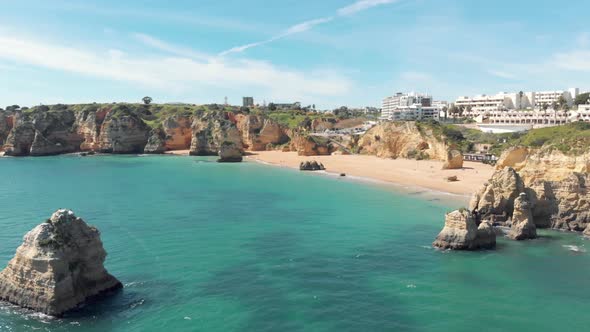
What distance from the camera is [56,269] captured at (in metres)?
25.1

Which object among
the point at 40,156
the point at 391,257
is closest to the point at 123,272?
the point at 391,257

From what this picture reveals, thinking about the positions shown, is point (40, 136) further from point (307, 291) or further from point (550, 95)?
point (550, 95)

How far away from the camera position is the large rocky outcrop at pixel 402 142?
96.3 meters

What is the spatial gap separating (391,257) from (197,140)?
300ft

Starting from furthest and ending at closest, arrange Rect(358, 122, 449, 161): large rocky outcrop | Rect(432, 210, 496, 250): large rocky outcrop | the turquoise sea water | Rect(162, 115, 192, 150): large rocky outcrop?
Rect(162, 115, 192, 150): large rocky outcrop < Rect(358, 122, 449, 161): large rocky outcrop < Rect(432, 210, 496, 250): large rocky outcrop < the turquoise sea water

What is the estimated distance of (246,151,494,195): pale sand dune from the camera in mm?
69562

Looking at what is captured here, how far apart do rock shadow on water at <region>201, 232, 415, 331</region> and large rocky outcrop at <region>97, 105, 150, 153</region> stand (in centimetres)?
9782

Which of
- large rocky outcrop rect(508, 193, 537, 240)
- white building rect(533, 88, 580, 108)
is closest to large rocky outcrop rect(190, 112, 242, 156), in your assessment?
large rocky outcrop rect(508, 193, 537, 240)

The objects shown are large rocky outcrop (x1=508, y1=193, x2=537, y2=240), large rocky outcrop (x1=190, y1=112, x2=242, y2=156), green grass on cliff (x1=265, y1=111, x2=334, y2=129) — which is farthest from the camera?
green grass on cliff (x1=265, y1=111, x2=334, y2=129)

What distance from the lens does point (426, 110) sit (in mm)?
174625

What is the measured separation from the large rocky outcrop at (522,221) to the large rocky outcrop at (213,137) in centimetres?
8462

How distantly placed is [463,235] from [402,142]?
68.1 m

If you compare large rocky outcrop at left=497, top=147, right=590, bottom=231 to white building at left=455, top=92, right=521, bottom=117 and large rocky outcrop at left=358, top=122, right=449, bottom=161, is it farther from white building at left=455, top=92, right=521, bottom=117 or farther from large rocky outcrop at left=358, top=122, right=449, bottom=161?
white building at left=455, top=92, right=521, bottom=117

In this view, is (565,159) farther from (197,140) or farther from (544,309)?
(197,140)
